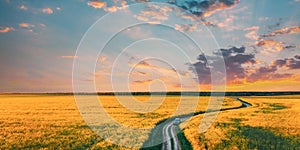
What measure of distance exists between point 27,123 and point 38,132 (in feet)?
21.7

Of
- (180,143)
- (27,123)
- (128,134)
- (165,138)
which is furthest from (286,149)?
(27,123)

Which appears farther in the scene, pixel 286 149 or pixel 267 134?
pixel 267 134

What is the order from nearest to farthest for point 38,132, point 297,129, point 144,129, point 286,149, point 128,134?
point 286,149 → point 38,132 → point 128,134 → point 297,129 → point 144,129

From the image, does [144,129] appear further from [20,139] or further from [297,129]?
[297,129]

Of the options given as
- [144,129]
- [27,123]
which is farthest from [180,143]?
[27,123]

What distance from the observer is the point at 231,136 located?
80.2 feet

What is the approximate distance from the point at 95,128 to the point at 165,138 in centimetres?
730

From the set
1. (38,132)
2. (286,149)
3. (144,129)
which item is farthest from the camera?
(144,129)

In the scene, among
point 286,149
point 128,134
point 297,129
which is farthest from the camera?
point 297,129

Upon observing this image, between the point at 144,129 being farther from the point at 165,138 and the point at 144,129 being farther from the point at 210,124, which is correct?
the point at 210,124

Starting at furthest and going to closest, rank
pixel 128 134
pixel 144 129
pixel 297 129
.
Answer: pixel 144 129
pixel 297 129
pixel 128 134

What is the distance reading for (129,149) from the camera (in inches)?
823

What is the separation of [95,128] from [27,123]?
7704 mm

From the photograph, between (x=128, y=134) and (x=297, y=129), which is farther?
(x=297, y=129)
